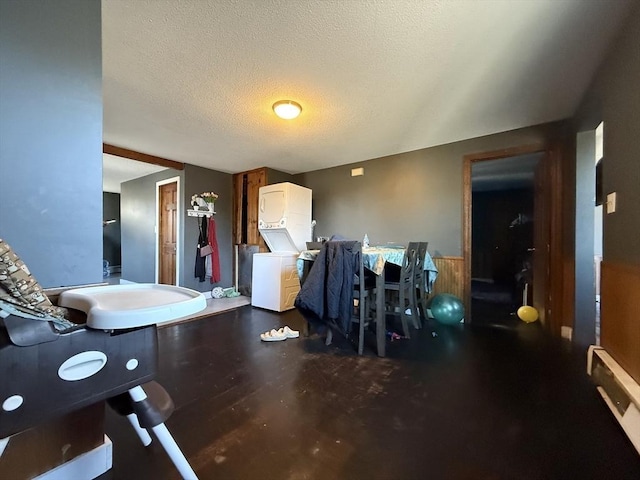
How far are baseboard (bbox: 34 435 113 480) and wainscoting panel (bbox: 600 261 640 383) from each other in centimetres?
252

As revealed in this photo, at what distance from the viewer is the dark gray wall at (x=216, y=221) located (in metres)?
4.31

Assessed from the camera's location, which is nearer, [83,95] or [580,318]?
[83,95]

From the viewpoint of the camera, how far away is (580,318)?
2338mm

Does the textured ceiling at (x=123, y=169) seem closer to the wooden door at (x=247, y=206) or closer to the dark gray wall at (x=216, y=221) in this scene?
the dark gray wall at (x=216, y=221)

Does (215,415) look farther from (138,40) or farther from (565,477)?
(138,40)

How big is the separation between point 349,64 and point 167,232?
13.9 ft

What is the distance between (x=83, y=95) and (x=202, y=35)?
2.84ft

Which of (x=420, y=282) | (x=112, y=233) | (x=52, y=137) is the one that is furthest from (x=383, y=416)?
(x=112, y=233)

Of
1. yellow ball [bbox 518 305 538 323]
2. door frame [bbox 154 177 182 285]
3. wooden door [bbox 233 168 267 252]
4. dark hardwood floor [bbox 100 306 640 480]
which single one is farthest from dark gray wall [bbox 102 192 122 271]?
yellow ball [bbox 518 305 538 323]

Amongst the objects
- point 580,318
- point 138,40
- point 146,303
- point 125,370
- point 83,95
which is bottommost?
point 580,318

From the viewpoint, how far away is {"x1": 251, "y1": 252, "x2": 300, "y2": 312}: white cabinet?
358 cm

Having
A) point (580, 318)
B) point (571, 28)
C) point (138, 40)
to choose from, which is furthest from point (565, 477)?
point (138, 40)

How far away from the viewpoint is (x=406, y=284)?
2.68m

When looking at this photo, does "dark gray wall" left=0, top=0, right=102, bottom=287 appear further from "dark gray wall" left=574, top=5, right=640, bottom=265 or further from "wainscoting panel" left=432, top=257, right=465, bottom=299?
"wainscoting panel" left=432, top=257, right=465, bottom=299
